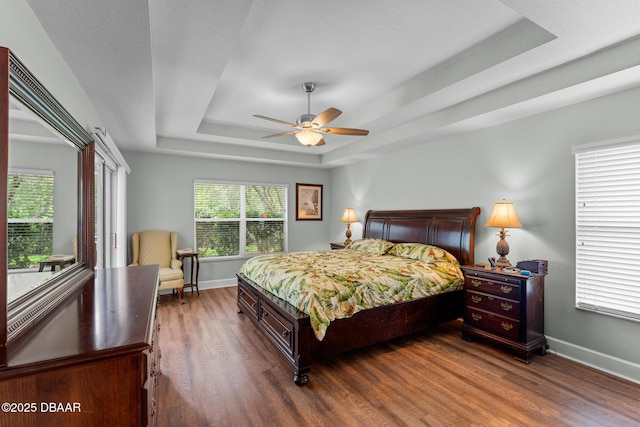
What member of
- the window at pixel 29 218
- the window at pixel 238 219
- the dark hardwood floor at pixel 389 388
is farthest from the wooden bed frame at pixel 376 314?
the window at pixel 238 219

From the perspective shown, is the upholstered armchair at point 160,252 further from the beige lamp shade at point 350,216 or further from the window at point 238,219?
the beige lamp shade at point 350,216

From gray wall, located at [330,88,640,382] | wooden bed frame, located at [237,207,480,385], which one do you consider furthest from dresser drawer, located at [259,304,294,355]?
gray wall, located at [330,88,640,382]

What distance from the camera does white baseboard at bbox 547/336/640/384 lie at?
254 cm

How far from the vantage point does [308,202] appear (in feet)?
21.6

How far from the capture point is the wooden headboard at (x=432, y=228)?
377cm

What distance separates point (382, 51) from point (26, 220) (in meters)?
2.65

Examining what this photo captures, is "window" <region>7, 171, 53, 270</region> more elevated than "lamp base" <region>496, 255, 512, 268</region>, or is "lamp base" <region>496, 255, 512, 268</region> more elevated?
"window" <region>7, 171, 53, 270</region>

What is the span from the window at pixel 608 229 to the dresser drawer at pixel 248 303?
3.25 meters

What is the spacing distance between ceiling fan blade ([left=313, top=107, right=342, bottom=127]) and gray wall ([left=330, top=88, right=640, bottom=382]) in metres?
2.00

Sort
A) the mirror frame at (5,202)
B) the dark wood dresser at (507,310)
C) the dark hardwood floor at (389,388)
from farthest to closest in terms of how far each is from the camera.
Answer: the dark wood dresser at (507,310) → the dark hardwood floor at (389,388) → the mirror frame at (5,202)

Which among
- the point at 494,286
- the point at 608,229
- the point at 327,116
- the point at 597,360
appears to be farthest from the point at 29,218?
the point at 597,360

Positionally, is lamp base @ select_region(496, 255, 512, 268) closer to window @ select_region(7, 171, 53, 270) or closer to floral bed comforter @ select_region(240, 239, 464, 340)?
floral bed comforter @ select_region(240, 239, 464, 340)

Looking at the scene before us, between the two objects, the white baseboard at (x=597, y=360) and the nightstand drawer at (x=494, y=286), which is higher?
the nightstand drawer at (x=494, y=286)

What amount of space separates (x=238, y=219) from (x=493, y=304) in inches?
173
